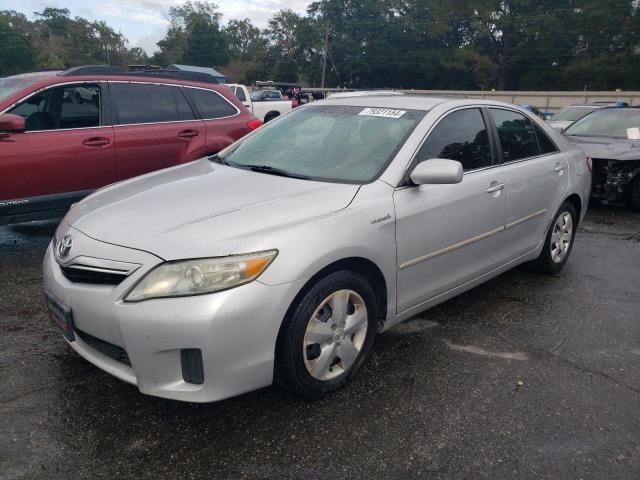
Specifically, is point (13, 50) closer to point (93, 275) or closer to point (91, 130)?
point (91, 130)

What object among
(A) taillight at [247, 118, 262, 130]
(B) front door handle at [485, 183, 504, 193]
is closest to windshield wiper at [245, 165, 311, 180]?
(B) front door handle at [485, 183, 504, 193]

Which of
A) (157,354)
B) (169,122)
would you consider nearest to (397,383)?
(157,354)

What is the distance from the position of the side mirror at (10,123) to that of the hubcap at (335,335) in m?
3.48

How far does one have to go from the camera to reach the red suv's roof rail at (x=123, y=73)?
17.4 feet

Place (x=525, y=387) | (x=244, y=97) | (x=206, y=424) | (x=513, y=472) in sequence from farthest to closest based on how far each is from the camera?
(x=244, y=97)
(x=525, y=387)
(x=206, y=424)
(x=513, y=472)

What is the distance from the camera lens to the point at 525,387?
9.73 feet

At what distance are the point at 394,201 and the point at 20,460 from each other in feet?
7.11

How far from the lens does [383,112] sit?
3.55 meters

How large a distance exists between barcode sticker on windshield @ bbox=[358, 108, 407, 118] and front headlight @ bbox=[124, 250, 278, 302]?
64.7 inches

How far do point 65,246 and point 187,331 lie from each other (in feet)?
3.08

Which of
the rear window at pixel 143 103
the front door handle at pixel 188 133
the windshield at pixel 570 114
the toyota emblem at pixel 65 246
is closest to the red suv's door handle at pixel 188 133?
the front door handle at pixel 188 133

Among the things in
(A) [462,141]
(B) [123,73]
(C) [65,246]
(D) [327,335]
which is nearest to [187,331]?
(D) [327,335]

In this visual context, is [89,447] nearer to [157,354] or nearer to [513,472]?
[157,354]

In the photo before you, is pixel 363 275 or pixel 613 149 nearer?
pixel 363 275
